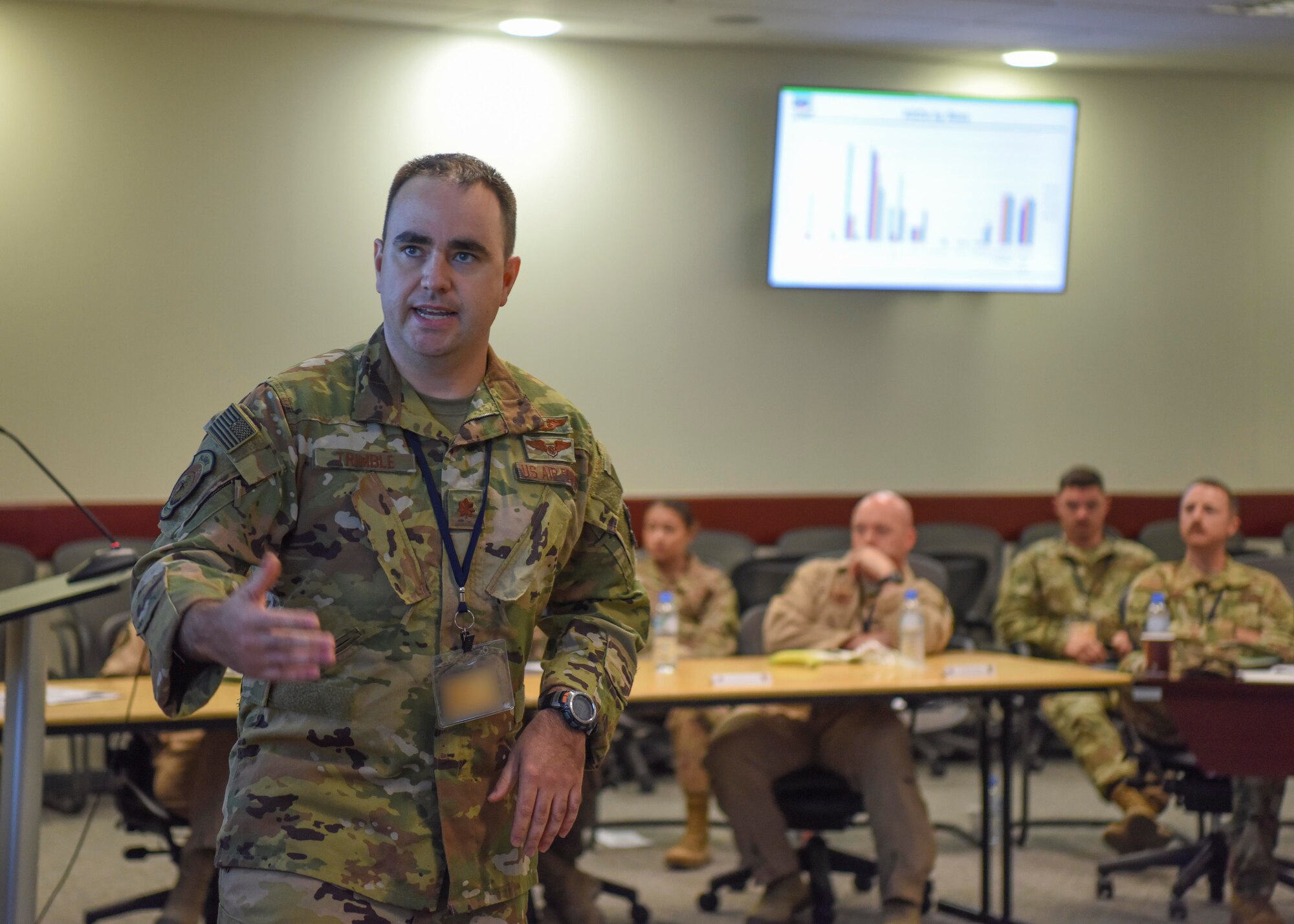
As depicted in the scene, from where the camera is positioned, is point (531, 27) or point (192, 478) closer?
point (192, 478)

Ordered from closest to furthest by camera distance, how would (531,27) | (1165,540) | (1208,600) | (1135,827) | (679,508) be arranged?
(1135,827)
(1208,600)
(679,508)
(531,27)
(1165,540)

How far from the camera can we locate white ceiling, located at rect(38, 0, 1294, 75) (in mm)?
6352

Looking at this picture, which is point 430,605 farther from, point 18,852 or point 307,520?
point 18,852

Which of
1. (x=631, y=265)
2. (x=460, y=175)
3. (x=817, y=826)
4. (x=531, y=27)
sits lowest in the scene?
(x=817, y=826)

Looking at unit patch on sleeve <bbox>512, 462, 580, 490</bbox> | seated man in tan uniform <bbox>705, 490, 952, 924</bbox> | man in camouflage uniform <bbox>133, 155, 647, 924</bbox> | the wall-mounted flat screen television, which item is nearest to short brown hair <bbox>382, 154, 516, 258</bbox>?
man in camouflage uniform <bbox>133, 155, 647, 924</bbox>

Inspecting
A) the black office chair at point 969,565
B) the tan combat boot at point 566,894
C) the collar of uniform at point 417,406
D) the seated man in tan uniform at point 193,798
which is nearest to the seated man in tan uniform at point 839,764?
the tan combat boot at point 566,894

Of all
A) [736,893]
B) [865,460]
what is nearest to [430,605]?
[736,893]

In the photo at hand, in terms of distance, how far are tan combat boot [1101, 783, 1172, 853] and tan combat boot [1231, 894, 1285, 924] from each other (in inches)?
32.1

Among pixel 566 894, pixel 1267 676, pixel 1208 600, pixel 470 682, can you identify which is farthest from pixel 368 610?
pixel 1208 600

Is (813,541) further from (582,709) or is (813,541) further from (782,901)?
(582,709)

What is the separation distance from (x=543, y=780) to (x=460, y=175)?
2.50 feet

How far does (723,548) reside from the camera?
7.01 m

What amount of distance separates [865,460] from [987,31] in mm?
2134

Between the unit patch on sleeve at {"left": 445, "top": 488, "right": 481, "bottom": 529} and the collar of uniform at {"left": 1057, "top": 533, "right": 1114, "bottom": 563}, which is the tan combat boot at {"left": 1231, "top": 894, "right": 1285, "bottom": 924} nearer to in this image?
the collar of uniform at {"left": 1057, "top": 533, "right": 1114, "bottom": 563}
